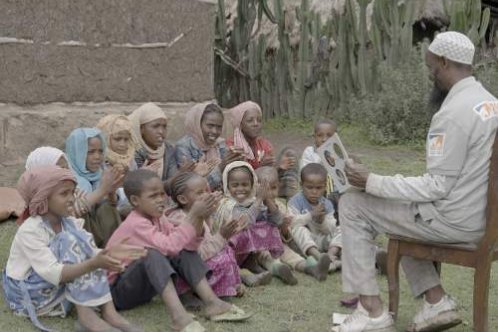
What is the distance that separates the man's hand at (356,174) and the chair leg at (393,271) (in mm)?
400

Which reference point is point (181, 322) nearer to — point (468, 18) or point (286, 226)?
point (286, 226)

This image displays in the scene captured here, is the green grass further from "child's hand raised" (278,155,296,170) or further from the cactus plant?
the cactus plant

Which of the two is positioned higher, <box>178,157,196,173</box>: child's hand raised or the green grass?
<box>178,157,196,173</box>: child's hand raised

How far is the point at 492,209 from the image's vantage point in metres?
4.55

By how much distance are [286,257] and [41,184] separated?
2.10m

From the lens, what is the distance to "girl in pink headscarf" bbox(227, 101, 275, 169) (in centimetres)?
705

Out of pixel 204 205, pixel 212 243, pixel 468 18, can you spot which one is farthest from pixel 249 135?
pixel 468 18

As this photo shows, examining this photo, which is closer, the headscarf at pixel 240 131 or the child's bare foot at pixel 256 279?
the child's bare foot at pixel 256 279

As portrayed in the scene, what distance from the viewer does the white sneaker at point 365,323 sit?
4.85 m

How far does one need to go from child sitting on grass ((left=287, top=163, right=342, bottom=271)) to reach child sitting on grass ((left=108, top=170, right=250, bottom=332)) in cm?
135

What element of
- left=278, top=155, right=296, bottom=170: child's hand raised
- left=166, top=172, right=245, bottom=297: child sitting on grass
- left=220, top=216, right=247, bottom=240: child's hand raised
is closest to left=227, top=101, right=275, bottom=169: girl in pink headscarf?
left=278, top=155, right=296, bottom=170: child's hand raised

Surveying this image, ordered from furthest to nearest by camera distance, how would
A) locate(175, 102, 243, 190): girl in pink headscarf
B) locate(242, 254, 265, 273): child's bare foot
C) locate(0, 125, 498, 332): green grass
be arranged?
locate(175, 102, 243, 190): girl in pink headscarf < locate(242, 254, 265, 273): child's bare foot < locate(0, 125, 498, 332): green grass

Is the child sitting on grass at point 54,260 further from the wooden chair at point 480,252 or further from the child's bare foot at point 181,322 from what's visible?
the wooden chair at point 480,252

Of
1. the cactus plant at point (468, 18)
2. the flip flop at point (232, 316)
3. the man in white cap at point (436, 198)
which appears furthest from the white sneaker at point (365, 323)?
the cactus plant at point (468, 18)
